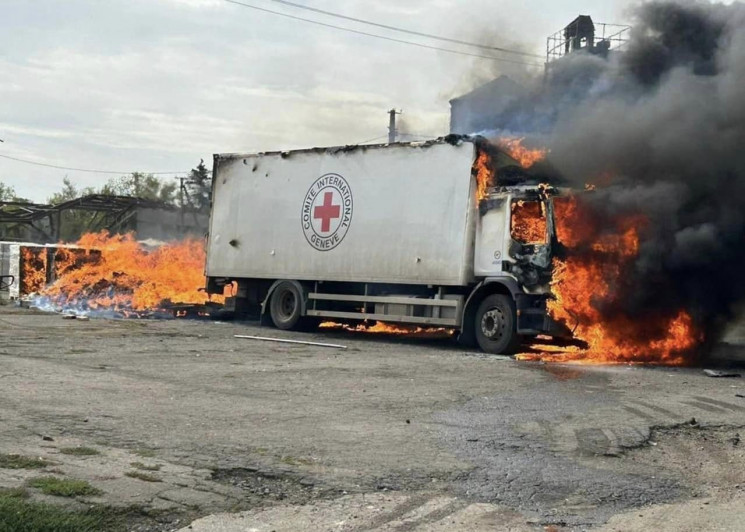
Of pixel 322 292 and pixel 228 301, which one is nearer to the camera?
pixel 322 292

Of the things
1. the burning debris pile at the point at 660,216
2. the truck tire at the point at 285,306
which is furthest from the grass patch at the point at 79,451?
the truck tire at the point at 285,306

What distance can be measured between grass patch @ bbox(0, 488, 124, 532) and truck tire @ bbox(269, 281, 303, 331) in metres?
12.8

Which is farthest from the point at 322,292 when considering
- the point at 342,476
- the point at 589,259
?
the point at 342,476

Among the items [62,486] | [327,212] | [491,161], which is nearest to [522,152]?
[491,161]

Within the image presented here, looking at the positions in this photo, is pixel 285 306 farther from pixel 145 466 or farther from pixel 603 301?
pixel 145 466

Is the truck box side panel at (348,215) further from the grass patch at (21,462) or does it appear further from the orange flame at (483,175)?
the grass patch at (21,462)

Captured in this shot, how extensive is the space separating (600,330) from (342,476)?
8.75 meters

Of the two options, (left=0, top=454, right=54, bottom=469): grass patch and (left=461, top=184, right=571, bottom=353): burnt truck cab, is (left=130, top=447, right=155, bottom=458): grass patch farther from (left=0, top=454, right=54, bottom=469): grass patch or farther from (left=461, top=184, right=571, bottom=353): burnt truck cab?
(left=461, top=184, right=571, bottom=353): burnt truck cab

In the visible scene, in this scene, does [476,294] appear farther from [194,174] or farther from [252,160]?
[194,174]

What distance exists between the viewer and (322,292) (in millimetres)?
16797

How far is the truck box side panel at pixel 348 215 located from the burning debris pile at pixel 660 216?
2.09m

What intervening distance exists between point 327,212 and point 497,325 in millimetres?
4797

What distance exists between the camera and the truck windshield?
13.2 meters

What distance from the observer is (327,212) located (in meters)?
16.5
